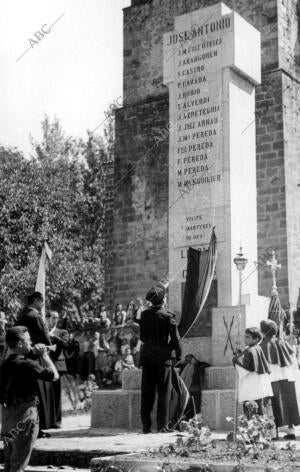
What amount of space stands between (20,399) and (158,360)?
3.21 m

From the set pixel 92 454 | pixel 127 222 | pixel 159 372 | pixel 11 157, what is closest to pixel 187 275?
pixel 159 372

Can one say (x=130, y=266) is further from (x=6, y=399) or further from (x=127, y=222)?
(x=6, y=399)

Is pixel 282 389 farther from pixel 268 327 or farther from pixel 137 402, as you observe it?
pixel 137 402

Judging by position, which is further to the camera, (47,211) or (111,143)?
(111,143)

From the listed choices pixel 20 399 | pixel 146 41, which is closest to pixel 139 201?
pixel 146 41

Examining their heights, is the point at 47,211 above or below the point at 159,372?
above

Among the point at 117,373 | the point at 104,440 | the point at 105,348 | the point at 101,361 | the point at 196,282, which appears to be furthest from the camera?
the point at 105,348

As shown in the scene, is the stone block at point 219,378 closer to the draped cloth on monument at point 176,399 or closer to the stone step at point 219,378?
the stone step at point 219,378

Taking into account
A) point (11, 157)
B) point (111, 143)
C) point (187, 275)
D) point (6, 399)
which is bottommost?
point (6, 399)

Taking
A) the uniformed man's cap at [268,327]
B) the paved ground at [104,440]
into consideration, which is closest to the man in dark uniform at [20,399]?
the paved ground at [104,440]

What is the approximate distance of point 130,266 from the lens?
2452cm

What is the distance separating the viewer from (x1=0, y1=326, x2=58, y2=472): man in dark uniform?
6914 millimetres

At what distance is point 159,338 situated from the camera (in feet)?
33.0

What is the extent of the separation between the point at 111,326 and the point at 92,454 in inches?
467
